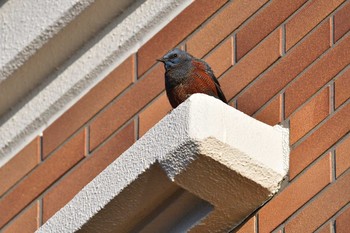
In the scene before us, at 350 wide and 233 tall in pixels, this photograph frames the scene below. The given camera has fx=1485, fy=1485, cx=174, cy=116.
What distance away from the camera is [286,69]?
4219 millimetres

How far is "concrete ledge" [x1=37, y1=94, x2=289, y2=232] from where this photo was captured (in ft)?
13.1

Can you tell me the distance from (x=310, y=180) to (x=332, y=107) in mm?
216

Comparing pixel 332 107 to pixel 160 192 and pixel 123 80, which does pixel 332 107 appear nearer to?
pixel 160 192

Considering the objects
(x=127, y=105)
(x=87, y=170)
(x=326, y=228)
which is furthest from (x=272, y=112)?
(x=87, y=170)

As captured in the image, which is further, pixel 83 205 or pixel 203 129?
pixel 83 205

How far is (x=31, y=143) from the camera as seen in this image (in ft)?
15.7

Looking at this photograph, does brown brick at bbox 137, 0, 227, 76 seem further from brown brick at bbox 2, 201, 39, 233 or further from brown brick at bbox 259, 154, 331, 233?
brown brick at bbox 259, 154, 331, 233

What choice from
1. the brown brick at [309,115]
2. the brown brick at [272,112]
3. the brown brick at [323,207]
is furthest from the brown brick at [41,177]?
the brown brick at [323,207]

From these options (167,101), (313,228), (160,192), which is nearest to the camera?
(313,228)

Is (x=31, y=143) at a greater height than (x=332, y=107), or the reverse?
(x=31, y=143)

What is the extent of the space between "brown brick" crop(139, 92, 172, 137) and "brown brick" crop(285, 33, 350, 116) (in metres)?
0.50

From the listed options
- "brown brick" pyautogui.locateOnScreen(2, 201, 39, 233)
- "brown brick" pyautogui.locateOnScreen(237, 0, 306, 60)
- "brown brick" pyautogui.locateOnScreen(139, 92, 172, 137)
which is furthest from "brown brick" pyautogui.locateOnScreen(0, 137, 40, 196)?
"brown brick" pyautogui.locateOnScreen(237, 0, 306, 60)

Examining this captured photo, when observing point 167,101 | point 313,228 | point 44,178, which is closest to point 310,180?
point 313,228

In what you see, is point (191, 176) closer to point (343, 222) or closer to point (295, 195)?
point (295, 195)
